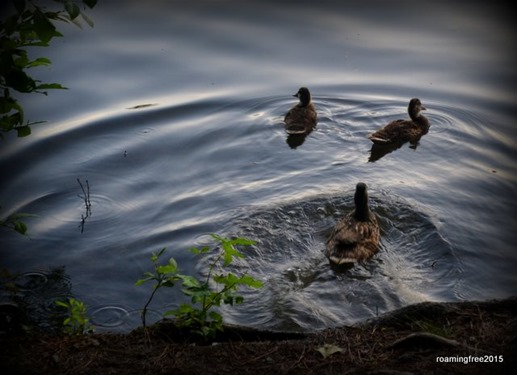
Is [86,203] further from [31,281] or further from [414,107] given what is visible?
[414,107]

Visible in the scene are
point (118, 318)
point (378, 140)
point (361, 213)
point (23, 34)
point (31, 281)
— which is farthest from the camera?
point (378, 140)

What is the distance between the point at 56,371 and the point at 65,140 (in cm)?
649

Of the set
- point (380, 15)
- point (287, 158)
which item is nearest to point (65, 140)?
point (287, 158)

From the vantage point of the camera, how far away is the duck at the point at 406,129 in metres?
11.4

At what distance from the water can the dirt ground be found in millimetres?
1219

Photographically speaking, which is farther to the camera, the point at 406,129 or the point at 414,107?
the point at 414,107

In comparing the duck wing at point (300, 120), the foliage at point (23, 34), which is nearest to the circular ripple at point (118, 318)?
the foliage at point (23, 34)

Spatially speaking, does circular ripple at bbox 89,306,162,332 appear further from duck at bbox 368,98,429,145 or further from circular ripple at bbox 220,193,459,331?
duck at bbox 368,98,429,145

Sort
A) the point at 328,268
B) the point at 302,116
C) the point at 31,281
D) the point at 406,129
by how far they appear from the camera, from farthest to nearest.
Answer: the point at 302,116
the point at 406,129
the point at 328,268
the point at 31,281

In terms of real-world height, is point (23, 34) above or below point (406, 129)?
above

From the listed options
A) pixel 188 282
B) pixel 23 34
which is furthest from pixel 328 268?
pixel 23 34

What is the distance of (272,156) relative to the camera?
35.8ft

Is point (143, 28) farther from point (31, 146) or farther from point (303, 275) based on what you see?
point (303, 275)

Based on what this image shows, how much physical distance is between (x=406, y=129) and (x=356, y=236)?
13.0ft
